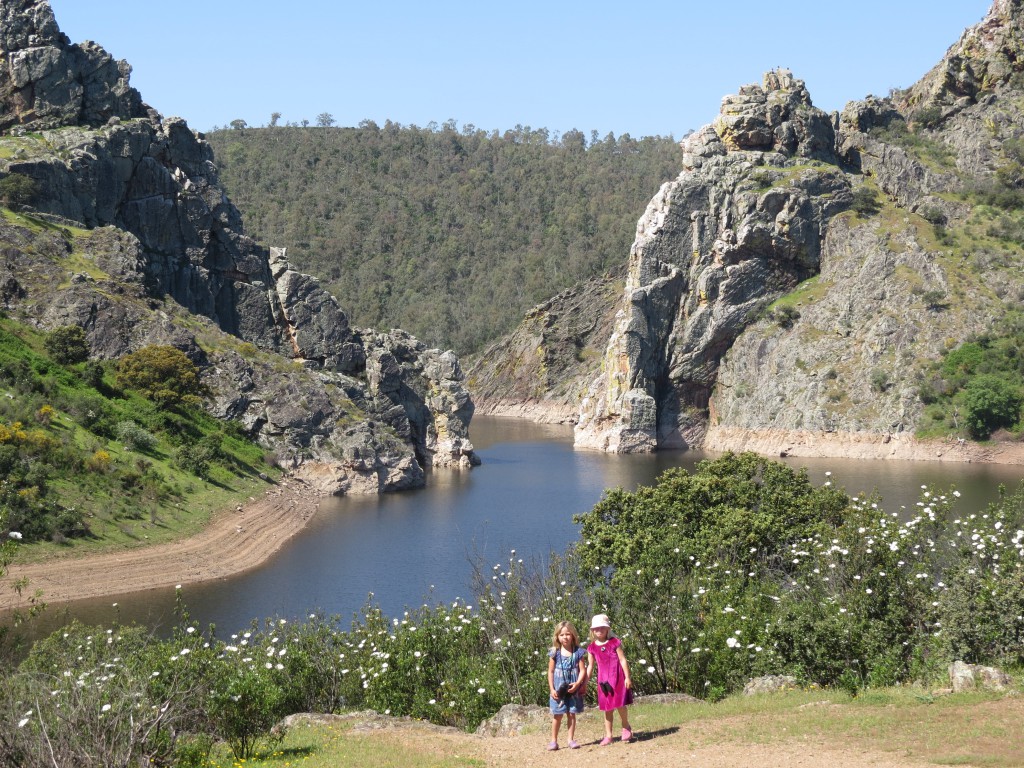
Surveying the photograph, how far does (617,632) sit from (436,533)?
38292mm

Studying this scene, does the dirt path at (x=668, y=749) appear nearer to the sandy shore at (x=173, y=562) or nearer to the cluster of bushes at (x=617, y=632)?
the cluster of bushes at (x=617, y=632)

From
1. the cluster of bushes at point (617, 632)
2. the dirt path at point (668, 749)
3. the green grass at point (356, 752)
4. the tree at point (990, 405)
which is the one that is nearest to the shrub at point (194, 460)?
the cluster of bushes at point (617, 632)

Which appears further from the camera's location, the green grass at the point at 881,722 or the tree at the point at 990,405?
the tree at the point at 990,405

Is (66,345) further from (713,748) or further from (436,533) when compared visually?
(713,748)

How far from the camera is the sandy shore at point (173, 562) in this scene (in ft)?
155

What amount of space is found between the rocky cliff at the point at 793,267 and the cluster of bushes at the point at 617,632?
3333 inches

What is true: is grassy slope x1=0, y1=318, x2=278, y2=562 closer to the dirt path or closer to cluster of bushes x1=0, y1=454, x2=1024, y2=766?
cluster of bushes x1=0, y1=454, x2=1024, y2=766

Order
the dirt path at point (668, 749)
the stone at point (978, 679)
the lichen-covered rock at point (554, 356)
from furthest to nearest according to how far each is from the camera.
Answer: the lichen-covered rock at point (554, 356)
the stone at point (978, 679)
the dirt path at point (668, 749)

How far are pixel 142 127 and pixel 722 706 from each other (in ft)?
288

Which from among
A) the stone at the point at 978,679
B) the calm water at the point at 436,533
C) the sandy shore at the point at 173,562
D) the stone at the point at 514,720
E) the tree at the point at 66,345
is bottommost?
the calm water at the point at 436,533

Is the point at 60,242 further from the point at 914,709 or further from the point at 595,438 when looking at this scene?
the point at 914,709

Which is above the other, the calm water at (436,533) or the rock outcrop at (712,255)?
the rock outcrop at (712,255)

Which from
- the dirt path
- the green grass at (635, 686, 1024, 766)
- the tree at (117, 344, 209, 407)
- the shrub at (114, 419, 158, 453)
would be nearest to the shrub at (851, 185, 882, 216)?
the tree at (117, 344, 209, 407)

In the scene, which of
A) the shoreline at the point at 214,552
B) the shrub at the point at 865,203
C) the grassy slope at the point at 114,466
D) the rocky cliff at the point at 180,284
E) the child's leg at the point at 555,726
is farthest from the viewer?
the shrub at the point at 865,203
